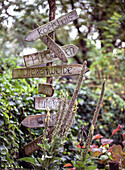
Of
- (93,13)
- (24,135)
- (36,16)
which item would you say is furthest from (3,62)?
(93,13)

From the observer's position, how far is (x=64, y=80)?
3959mm

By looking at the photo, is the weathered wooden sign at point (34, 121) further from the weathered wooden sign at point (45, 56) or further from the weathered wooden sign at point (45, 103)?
the weathered wooden sign at point (45, 56)

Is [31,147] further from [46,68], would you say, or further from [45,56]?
[45,56]

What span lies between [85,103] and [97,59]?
1.51 meters

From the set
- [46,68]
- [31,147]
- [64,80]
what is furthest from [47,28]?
[64,80]

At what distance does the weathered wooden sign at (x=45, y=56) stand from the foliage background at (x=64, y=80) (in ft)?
1.55

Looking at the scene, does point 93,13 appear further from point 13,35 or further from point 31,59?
point 31,59

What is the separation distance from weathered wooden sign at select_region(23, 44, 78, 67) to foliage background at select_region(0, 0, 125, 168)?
18.6 inches

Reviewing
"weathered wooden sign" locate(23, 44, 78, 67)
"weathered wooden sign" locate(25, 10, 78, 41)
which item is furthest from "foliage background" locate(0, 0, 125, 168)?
"weathered wooden sign" locate(25, 10, 78, 41)

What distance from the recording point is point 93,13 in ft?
17.4

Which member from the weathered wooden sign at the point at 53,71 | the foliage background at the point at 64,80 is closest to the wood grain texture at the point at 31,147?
the foliage background at the point at 64,80

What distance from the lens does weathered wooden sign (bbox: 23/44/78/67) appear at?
2387 millimetres

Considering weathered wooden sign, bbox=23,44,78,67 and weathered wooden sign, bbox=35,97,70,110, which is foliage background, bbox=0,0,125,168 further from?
weathered wooden sign, bbox=23,44,78,67

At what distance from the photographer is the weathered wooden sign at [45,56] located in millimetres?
2387
